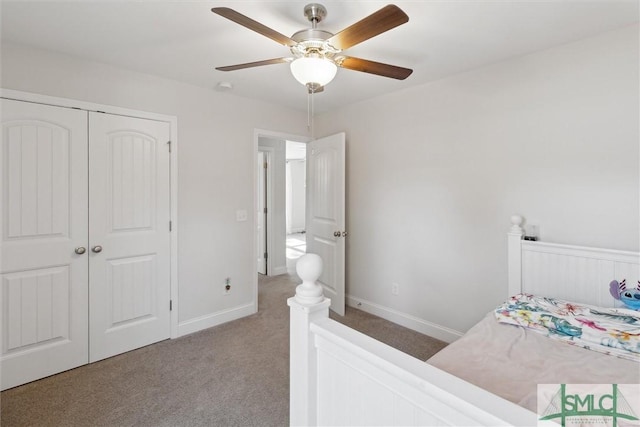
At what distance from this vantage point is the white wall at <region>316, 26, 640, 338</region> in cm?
197

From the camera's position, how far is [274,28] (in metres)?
1.91

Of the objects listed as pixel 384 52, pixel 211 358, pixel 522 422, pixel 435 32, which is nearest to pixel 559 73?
pixel 435 32

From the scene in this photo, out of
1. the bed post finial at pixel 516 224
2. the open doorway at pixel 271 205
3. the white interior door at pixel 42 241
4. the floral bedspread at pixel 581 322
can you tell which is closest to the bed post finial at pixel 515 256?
the bed post finial at pixel 516 224

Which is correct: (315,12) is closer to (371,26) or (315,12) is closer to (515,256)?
(371,26)

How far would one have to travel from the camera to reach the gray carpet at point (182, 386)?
1.86 m

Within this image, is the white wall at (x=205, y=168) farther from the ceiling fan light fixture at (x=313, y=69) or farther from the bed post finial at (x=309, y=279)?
the bed post finial at (x=309, y=279)

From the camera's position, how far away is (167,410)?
192 centimetres

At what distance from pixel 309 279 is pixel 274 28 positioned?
1.62m

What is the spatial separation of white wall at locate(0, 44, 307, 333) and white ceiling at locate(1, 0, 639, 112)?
0.18 m

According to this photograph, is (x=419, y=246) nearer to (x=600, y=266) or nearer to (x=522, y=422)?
(x=600, y=266)

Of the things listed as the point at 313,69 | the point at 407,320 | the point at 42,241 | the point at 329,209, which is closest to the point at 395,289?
the point at 407,320

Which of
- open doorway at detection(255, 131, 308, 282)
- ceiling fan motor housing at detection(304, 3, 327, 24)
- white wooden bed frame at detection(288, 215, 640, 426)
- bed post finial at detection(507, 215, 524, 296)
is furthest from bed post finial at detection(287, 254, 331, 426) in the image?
open doorway at detection(255, 131, 308, 282)

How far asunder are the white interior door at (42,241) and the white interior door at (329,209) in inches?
89.7

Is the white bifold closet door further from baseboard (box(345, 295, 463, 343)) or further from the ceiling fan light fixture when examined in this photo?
baseboard (box(345, 295, 463, 343))
